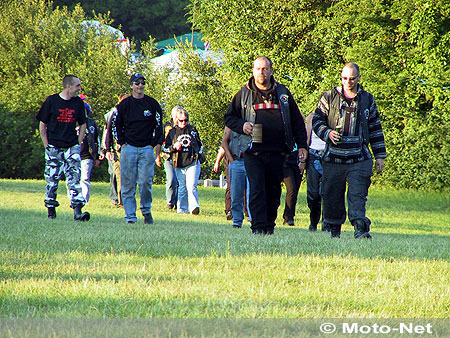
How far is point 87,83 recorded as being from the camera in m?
37.2

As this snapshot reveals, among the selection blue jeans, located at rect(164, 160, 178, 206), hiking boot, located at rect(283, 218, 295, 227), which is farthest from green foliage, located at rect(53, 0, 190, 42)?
hiking boot, located at rect(283, 218, 295, 227)

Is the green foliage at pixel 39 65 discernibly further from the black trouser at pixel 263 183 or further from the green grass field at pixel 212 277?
the green grass field at pixel 212 277

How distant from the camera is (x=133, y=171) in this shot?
34.9ft

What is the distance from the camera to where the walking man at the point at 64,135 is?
410 inches

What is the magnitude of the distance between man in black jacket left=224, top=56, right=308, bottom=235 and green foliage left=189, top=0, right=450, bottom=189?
15.2 m

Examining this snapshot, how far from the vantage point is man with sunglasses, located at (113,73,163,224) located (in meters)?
10.5

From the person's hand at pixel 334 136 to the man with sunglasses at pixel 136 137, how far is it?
307 centimetres

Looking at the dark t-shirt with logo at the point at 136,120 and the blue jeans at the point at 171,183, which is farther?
the blue jeans at the point at 171,183

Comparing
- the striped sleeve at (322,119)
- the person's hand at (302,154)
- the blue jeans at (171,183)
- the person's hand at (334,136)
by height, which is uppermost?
the striped sleeve at (322,119)

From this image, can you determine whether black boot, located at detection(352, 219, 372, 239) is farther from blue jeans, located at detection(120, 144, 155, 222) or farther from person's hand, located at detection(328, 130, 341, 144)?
blue jeans, located at detection(120, 144, 155, 222)

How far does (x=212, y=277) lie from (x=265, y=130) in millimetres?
3958

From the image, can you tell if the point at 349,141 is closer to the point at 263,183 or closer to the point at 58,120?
the point at 263,183

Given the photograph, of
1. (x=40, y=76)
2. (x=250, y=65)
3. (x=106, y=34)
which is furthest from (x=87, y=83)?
(x=250, y=65)

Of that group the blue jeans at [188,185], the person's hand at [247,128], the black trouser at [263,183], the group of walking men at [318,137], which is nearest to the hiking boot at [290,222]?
the blue jeans at [188,185]
